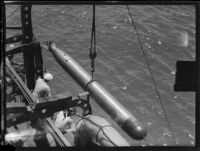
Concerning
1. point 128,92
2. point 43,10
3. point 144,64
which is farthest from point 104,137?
point 43,10

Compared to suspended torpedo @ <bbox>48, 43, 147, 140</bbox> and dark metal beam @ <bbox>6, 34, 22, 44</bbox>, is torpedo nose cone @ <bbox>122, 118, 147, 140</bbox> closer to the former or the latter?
suspended torpedo @ <bbox>48, 43, 147, 140</bbox>

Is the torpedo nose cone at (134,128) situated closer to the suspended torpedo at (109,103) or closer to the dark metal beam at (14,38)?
→ the suspended torpedo at (109,103)

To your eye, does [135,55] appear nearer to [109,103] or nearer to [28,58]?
[28,58]

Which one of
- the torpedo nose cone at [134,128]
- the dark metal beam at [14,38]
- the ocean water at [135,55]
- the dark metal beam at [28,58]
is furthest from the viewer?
the ocean water at [135,55]

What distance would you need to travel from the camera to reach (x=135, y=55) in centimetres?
3206

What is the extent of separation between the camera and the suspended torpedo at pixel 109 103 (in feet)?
25.1

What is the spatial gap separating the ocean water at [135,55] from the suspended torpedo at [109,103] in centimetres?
921

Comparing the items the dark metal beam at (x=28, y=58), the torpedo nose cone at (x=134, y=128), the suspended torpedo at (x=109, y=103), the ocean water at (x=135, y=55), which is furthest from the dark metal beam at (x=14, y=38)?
the ocean water at (x=135, y=55)

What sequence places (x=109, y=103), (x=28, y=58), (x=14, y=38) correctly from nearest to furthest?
1. (x=109, y=103)
2. (x=28, y=58)
3. (x=14, y=38)

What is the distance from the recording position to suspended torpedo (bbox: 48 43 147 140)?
7.66 m

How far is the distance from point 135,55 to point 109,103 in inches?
941

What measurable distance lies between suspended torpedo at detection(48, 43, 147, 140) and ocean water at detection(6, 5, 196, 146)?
9213mm

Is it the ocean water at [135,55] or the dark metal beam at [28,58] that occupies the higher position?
the dark metal beam at [28,58]

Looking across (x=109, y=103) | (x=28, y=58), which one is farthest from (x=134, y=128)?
(x=28, y=58)
